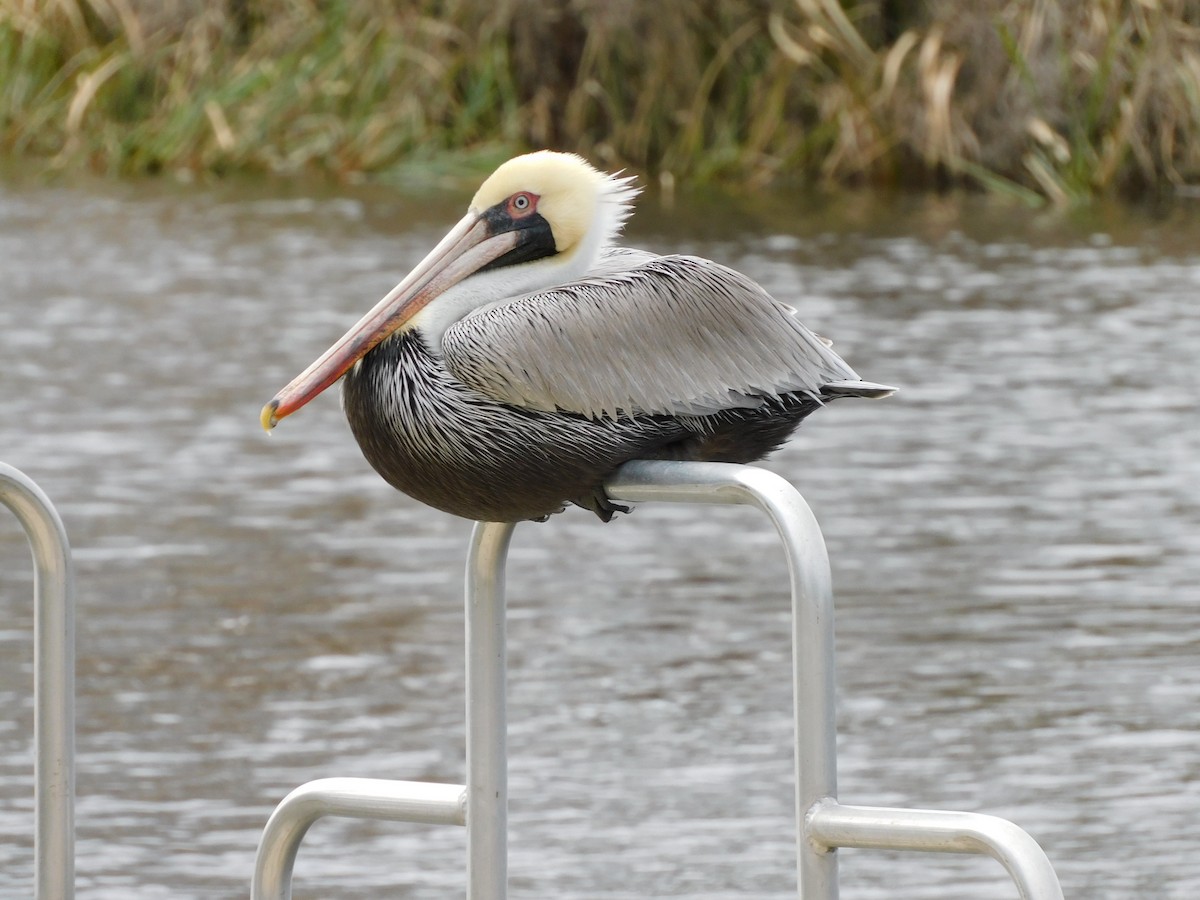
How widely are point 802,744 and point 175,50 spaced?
18.0 meters

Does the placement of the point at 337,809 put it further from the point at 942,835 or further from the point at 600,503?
the point at 942,835

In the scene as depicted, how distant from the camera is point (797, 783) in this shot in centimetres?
198

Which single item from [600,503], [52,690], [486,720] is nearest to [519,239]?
[600,503]

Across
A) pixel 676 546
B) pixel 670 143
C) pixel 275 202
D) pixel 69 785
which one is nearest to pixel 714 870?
pixel 69 785

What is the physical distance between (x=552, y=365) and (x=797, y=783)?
406mm

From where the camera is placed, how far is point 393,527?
749 centimetres

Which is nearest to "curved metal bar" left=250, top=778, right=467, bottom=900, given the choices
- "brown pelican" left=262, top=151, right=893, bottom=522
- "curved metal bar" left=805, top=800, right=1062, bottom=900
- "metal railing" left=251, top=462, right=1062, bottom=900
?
"metal railing" left=251, top=462, right=1062, bottom=900

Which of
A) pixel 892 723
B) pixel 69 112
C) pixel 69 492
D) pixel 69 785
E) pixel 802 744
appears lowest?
pixel 69 112

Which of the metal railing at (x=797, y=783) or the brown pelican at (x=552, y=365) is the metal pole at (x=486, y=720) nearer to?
the metal railing at (x=797, y=783)

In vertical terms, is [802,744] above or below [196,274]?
above

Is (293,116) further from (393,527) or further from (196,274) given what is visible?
(393,527)

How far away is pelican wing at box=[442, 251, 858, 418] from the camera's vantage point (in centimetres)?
203

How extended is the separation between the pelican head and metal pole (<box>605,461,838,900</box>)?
1.03 feet

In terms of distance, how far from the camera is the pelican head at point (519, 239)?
2.16 meters
